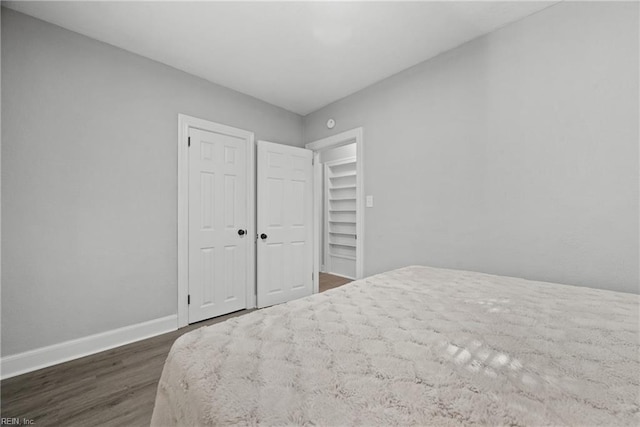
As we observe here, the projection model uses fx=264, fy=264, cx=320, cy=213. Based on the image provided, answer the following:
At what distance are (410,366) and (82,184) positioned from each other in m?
2.63

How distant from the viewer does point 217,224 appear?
2863mm

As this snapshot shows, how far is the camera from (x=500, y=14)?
1.94 m

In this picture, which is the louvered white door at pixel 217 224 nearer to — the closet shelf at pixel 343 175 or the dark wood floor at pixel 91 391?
the dark wood floor at pixel 91 391

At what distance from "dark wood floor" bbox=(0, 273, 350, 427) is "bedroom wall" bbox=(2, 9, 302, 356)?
26 centimetres

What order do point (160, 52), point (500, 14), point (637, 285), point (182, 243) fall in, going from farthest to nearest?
1. point (182, 243)
2. point (160, 52)
3. point (500, 14)
4. point (637, 285)

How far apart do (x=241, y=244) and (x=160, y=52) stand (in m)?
2.00

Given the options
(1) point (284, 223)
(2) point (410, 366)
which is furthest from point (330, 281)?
(2) point (410, 366)

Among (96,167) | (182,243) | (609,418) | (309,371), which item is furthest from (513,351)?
(96,167)

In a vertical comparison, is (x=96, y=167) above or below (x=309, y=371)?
above

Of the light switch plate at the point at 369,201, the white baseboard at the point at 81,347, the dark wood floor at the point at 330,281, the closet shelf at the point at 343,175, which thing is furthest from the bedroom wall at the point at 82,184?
the closet shelf at the point at 343,175

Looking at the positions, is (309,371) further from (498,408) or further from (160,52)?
(160,52)

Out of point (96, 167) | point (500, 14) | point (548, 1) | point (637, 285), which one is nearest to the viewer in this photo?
point (637, 285)

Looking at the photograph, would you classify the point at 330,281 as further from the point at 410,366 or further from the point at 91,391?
the point at 410,366

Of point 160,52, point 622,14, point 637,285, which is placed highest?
point 160,52
